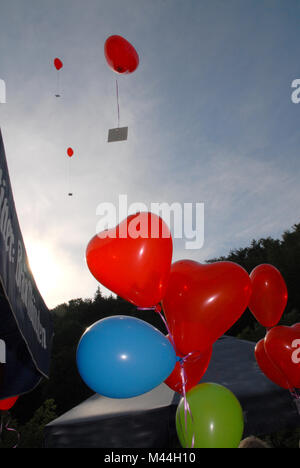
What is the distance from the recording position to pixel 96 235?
78.0 inches

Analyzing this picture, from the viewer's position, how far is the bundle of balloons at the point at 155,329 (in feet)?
5.50

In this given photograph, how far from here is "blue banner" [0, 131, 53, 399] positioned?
1.52 metres

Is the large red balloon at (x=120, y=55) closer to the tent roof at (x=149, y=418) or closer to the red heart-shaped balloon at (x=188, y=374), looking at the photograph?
the red heart-shaped balloon at (x=188, y=374)

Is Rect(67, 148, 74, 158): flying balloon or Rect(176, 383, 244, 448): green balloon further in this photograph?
Rect(67, 148, 74, 158): flying balloon

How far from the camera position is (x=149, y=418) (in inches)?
127

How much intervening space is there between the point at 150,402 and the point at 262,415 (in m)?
1.40

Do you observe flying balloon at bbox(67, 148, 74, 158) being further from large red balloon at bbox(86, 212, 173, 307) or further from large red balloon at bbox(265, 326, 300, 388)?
large red balloon at bbox(265, 326, 300, 388)

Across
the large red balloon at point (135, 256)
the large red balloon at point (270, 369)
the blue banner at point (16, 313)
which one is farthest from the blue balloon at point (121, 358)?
the large red balloon at point (270, 369)

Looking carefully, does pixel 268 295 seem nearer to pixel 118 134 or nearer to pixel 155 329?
pixel 155 329

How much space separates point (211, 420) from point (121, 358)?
0.83 meters

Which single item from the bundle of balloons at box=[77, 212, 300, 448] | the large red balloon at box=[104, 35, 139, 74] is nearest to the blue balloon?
the bundle of balloons at box=[77, 212, 300, 448]
